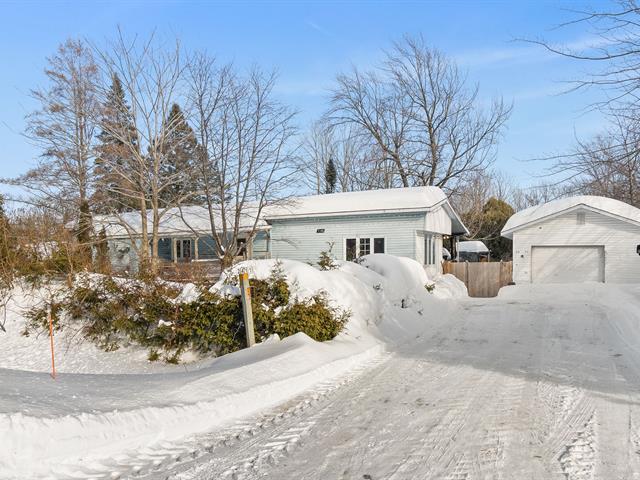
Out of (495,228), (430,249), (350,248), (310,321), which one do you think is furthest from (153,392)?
(495,228)

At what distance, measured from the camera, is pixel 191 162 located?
1948cm

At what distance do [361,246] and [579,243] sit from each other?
1012 centimetres

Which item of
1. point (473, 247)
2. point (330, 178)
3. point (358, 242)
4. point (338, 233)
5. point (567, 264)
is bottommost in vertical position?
point (567, 264)

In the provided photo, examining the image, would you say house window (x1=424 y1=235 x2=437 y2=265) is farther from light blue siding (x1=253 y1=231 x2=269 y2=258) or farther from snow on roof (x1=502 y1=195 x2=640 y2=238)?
light blue siding (x1=253 y1=231 x2=269 y2=258)

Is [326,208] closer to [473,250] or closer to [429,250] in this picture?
[429,250]

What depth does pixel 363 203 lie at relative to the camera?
21188 mm

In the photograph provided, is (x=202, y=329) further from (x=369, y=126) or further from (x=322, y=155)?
(x=322, y=155)

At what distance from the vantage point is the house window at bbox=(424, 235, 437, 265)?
834 inches

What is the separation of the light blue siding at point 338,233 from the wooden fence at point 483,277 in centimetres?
342

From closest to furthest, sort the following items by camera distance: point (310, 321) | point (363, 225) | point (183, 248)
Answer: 1. point (310, 321)
2. point (363, 225)
3. point (183, 248)

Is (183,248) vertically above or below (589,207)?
below

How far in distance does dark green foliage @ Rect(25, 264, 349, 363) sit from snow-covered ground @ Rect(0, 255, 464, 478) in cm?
31

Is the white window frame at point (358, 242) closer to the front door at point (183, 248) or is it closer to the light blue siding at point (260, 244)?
the light blue siding at point (260, 244)

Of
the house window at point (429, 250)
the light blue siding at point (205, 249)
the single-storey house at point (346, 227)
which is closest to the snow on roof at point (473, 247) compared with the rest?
the single-storey house at point (346, 227)
